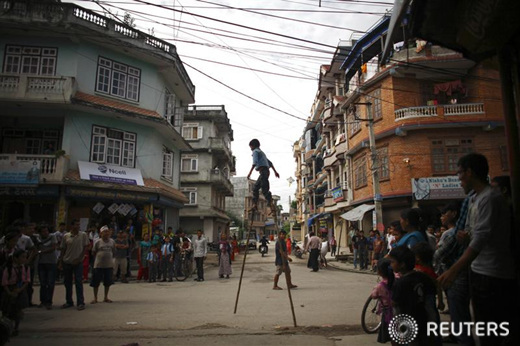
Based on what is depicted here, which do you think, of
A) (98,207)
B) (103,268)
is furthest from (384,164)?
(103,268)

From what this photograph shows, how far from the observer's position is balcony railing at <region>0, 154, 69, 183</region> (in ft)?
50.0

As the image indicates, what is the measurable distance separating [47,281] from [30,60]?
1267cm

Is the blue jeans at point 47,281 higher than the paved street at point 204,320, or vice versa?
the blue jeans at point 47,281

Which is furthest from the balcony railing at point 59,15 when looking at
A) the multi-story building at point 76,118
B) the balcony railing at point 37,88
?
the balcony railing at point 37,88

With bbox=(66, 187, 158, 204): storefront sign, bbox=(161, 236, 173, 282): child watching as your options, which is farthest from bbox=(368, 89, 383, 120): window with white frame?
bbox=(161, 236, 173, 282): child watching

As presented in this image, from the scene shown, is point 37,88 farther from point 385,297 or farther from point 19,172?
point 385,297

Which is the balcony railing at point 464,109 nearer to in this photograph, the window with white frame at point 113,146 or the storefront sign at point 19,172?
the window with white frame at point 113,146

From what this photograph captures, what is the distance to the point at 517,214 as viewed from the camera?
3287 mm

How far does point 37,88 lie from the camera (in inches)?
612

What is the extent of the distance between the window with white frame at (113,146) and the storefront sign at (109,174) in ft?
1.37

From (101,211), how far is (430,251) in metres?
16.4

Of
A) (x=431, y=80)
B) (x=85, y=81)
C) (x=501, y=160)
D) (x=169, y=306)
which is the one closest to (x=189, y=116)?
(x=85, y=81)

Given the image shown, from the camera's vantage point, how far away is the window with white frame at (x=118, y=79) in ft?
57.4

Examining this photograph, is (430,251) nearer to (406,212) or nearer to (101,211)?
(406,212)
